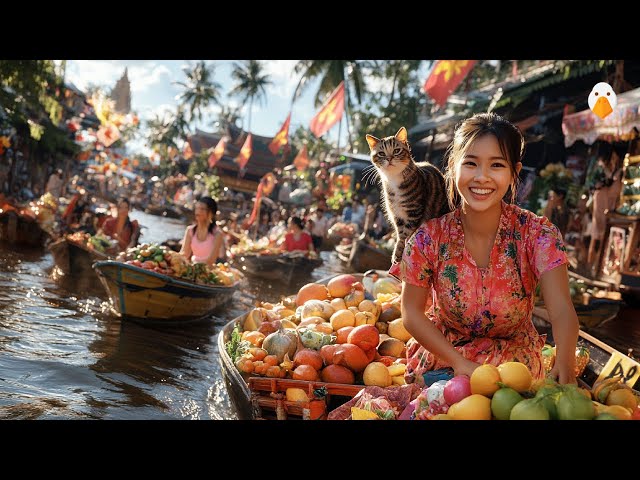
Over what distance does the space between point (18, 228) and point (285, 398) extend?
38.2ft

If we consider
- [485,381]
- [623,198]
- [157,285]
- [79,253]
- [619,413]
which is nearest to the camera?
[619,413]

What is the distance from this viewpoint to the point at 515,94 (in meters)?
15.3

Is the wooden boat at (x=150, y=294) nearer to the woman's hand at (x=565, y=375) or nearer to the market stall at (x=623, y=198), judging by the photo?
the woman's hand at (x=565, y=375)

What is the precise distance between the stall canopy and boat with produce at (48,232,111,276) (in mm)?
8622

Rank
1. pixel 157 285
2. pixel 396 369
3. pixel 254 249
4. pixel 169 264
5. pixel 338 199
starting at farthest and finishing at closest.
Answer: pixel 338 199 → pixel 254 249 → pixel 169 264 → pixel 157 285 → pixel 396 369

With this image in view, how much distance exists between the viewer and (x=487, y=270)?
101 inches

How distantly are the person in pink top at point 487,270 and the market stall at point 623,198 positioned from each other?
25.8 feet

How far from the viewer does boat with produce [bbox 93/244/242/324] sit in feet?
24.7

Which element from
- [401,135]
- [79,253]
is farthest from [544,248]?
[79,253]

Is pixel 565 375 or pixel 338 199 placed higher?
pixel 338 199

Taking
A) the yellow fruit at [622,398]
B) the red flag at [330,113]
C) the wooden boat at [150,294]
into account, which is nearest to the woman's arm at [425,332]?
the yellow fruit at [622,398]

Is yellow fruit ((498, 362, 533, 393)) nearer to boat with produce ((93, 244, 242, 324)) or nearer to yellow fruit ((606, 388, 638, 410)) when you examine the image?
yellow fruit ((606, 388, 638, 410))

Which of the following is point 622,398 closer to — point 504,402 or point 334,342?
point 504,402
